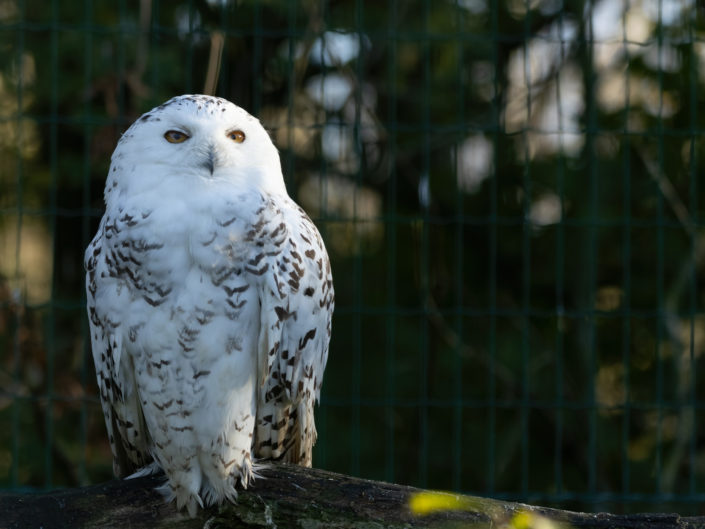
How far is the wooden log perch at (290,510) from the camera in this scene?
6.84ft

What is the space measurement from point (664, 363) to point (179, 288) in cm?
293

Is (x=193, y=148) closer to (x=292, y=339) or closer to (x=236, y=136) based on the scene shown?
(x=236, y=136)

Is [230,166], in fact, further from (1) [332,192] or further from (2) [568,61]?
(2) [568,61]

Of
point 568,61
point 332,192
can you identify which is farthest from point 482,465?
point 568,61

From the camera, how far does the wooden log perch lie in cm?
209

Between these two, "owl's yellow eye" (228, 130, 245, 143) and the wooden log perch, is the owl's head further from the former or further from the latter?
the wooden log perch

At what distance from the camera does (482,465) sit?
14.0 feet

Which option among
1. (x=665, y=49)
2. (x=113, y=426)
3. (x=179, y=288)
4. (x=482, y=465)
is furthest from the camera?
(x=482, y=465)

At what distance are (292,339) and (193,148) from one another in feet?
1.84

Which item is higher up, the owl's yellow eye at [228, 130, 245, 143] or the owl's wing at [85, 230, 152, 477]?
the owl's yellow eye at [228, 130, 245, 143]

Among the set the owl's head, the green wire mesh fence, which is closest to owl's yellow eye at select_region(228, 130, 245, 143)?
the owl's head

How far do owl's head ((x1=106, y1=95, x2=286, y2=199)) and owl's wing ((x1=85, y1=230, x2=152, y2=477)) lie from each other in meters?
0.21

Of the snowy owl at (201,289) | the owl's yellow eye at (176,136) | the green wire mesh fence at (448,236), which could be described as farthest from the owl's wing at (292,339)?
the green wire mesh fence at (448,236)

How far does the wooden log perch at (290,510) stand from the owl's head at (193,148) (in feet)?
2.53
